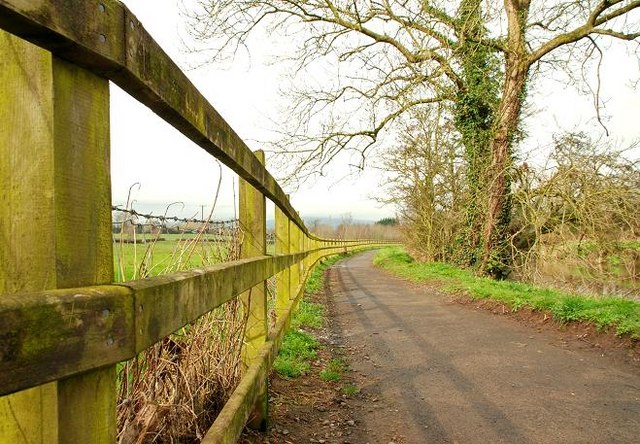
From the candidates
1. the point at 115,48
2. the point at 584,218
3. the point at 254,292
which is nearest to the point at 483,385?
the point at 254,292

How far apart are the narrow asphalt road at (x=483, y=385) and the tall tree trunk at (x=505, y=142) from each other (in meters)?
4.75

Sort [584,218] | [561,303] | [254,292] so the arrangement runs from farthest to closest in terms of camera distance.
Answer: [584,218]
[561,303]
[254,292]

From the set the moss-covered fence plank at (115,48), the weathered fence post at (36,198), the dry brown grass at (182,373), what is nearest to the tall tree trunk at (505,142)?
the dry brown grass at (182,373)

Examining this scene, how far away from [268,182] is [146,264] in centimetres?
113

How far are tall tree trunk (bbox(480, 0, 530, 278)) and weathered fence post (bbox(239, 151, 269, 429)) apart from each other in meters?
8.85

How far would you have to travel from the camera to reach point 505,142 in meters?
11.2

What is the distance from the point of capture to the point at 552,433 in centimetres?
322

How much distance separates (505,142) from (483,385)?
27.2 feet

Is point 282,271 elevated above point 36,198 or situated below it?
below

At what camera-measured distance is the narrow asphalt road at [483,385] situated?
3287 millimetres

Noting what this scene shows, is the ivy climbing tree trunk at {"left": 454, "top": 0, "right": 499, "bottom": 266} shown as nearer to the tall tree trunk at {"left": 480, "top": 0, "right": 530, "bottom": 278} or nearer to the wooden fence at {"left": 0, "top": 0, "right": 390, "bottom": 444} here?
the tall tree trunk at {"left": 480, "top": 0, "right": 530, "bottom": 278}

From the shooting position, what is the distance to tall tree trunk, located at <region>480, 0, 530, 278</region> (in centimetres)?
1082

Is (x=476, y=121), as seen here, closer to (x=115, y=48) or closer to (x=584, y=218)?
(x=584, y=218)

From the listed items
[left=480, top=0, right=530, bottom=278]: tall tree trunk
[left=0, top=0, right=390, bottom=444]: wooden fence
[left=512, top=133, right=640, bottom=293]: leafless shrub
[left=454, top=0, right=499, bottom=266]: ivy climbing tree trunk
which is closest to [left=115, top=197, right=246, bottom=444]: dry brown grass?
[left=0, top=0, right=390, bottom=444]: wooden fence
